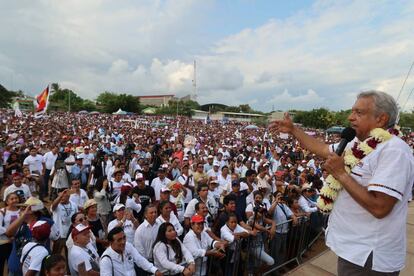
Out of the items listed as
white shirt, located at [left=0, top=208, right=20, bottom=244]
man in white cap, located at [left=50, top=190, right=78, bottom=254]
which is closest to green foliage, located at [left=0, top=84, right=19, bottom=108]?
man in white cap, located at [left=50, top=190, right=78, bottom=254]

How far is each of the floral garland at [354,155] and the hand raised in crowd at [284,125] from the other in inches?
19.7

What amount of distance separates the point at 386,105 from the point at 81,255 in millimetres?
3595

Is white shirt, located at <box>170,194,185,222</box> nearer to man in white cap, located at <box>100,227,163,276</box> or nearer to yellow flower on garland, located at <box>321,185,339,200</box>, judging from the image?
man in white cap, located at <box>100,227,163,276</box>

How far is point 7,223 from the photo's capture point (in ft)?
14.9

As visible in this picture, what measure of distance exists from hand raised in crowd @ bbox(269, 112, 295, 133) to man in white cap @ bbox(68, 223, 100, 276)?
9.19ft

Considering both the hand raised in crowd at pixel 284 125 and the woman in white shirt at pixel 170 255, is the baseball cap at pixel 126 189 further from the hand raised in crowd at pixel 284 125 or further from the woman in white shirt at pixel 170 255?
the hand raised in crowd at pixel 284 125

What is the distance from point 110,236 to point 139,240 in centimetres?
86

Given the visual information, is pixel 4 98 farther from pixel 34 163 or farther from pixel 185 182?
pixel 185 182

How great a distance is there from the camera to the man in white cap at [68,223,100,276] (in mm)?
3717

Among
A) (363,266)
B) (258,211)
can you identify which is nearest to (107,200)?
(258,211)

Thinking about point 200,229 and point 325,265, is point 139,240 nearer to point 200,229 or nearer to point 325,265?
point 200,229

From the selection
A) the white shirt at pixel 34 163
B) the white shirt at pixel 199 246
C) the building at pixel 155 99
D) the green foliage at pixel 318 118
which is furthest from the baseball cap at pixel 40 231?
the building at pixel 155 99

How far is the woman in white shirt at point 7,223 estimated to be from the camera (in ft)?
14.4

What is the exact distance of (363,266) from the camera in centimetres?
162
